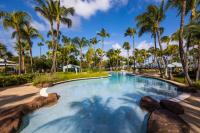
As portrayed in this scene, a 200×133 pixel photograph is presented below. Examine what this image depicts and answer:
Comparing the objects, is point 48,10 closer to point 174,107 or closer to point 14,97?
point 14,97

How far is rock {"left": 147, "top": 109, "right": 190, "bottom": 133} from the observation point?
5387 mm

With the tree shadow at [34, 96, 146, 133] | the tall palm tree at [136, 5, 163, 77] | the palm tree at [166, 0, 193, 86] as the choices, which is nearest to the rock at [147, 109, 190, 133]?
the tree shadow at [34, 96, 146, 133]

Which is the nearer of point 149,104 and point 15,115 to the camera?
point 15,115

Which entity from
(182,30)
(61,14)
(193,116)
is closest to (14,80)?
(61,14)

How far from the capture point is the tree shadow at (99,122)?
716cm

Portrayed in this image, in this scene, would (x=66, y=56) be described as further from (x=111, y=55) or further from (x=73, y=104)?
(x=73, y=104)

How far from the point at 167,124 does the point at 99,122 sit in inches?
137

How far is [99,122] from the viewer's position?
812cm

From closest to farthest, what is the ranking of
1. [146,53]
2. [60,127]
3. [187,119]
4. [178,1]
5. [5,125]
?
[5,125]
[187,119]
[60,127]
[178,1]
[146,53]

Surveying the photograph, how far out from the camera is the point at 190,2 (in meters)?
17.6

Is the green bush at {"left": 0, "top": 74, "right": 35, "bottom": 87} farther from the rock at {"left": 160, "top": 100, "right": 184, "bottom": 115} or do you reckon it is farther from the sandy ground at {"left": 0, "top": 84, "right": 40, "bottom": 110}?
the rock at {"left": 160, "top": 100, "right": 184, "bottom": 115}

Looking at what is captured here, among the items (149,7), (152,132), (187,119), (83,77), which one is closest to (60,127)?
(152,132)

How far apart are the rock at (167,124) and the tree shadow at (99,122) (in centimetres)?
98

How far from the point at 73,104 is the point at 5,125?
18.6ft
